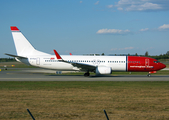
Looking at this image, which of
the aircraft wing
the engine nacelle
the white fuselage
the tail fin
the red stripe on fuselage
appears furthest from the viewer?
the tail fin

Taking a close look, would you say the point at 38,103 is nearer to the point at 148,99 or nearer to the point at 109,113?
the point at 109,113

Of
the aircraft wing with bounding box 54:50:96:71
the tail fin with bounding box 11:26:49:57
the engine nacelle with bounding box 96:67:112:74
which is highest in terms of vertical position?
the tail fin with bounding box 11:26:49:57

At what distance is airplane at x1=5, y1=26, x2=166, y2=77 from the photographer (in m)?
30.4

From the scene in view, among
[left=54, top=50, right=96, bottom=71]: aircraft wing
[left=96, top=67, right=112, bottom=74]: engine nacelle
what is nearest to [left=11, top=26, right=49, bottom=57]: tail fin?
[left=54, top=50, right=96, bottom=71]: aircraft wing

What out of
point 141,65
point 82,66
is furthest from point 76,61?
point 141,65

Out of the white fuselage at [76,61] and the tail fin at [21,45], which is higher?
the tail fin at [21,45]

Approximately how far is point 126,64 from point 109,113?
21.6 meters

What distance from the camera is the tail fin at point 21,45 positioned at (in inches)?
1284

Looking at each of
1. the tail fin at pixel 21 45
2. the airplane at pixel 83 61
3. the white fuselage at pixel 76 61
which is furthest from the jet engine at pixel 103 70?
the tail fin at pixel 21 45

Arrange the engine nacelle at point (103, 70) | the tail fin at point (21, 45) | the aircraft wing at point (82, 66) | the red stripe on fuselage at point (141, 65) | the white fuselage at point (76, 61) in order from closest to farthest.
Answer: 1. the aircraft wing at point (82, 66)
2. the engine nacelle at point (103, 70)
3. the red stripe on fuselage at point (141, 65)
4. the white fuselage at point (76, 61)
5. the tail fin at point (21, 45)

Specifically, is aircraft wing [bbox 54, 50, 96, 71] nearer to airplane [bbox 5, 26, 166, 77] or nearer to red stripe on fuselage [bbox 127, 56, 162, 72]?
airplane [bbox 5, 26, 166, 77]

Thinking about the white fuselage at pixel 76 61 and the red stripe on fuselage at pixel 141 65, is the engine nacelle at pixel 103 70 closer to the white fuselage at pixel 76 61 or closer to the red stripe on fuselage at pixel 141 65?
the white fuselage at pixel 76 61

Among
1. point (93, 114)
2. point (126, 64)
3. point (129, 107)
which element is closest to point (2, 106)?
point (93, 114)

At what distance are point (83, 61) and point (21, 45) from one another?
10.9m
